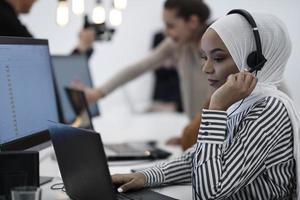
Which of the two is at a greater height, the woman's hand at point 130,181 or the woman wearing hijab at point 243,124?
the woman wearing hijab at point 243,124

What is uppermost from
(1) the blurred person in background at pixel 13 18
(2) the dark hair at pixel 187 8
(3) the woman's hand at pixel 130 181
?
A: (1) the blurred person in background at pixel 13 18

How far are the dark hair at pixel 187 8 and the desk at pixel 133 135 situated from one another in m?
0.65

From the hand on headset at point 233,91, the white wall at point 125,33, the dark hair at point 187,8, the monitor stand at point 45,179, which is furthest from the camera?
the white wall at point 125,33

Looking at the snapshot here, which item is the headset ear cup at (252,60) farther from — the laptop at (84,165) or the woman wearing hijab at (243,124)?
the laptop at (84,165)

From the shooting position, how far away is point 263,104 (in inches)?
50.5

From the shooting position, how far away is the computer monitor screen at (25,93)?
1.40 m

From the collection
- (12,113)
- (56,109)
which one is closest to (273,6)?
(56,109)

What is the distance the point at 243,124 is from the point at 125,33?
4.41 metres

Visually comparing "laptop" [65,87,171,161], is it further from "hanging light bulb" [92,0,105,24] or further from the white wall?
the white wall

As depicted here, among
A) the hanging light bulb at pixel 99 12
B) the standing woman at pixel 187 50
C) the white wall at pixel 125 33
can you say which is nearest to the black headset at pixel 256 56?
the hanging light bulb at pixel 99 12

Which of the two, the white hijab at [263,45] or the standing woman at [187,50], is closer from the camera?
the white hijab at [263,45]

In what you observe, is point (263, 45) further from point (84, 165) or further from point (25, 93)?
point (25, 93)

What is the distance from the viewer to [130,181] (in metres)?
1.44

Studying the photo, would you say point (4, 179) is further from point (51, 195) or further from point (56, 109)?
point (56, 109)
